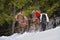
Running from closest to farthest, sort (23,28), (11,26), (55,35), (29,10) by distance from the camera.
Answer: (55,35) → (23,28) → (29,10) → (11,26)

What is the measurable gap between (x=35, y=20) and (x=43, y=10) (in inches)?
377

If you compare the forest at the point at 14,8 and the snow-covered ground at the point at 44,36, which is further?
the forest at the point at 14,8

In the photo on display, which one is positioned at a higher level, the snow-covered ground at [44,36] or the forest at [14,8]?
the snow-covered ground at [44,36]

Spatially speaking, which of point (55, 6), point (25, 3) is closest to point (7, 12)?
point (25, 3)

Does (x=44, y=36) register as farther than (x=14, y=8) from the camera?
No

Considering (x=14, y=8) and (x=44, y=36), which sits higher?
(x=44, y=36)

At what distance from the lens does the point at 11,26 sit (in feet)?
63.4

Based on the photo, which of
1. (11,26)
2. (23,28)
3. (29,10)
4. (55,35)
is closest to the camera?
(55,35)

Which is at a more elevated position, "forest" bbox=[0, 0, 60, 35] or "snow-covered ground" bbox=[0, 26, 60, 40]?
"snow-covered ground" bbox=[0, 26, 60, 40]

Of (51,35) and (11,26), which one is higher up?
(51,35)

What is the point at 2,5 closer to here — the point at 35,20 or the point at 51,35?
the point at 35,20

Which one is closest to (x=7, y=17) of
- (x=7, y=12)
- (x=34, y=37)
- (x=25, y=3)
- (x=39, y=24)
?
(x=7, y=12)

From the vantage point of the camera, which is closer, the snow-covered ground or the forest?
the snow-covered ground

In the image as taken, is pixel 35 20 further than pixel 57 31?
Yes
